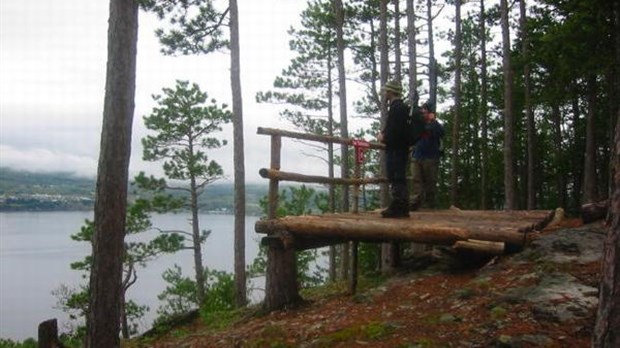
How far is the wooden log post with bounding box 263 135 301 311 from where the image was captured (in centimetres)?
759

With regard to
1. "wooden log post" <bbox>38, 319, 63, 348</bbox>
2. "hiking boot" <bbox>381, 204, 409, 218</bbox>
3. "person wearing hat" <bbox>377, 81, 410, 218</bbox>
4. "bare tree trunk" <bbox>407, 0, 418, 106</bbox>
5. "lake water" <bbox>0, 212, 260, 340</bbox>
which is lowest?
"lake water" <bbox>0, 212, 260, 340</bbox>

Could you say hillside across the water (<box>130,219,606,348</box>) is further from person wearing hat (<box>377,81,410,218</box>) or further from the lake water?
the lake water

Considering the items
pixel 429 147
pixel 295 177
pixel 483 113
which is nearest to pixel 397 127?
pixel 295 177

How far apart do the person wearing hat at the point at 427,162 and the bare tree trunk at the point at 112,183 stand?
17.2 ft

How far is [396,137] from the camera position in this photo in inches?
298

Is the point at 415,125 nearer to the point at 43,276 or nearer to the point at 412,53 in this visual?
the point at 412,53

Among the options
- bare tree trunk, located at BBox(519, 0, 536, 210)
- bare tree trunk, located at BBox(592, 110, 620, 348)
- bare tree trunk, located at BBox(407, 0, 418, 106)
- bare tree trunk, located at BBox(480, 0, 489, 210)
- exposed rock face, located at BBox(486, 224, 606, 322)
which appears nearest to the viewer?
bare tree trunk, located at BBox(592, 110, 620, 348)

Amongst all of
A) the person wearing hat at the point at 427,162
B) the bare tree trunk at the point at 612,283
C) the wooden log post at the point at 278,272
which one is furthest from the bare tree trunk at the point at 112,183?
the person wearing hat at the point at 427,162

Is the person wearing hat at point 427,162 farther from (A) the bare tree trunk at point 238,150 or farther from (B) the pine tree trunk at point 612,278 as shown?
(B) the pine tree trunk at point 612,278

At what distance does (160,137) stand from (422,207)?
59.6 ft

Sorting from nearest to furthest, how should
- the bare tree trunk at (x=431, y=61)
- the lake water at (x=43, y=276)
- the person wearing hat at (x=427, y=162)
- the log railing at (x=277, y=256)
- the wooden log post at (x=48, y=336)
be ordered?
the wooden log post at (x=48, y=336) → the log railing at (x=277, y=256) → the person wearing hat at (x=427, y=162) → the bare tree trunk at (x=431, y=61) → the lake water at (x=43, y=276)

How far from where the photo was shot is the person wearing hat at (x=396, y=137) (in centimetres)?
745

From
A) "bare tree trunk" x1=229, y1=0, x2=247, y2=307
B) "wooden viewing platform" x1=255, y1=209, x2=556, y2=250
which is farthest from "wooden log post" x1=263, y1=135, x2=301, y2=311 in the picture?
"bare tree trunk" x1=229, y1=0, x2=247, y2=307

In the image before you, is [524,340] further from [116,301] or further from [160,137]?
[160,137]
